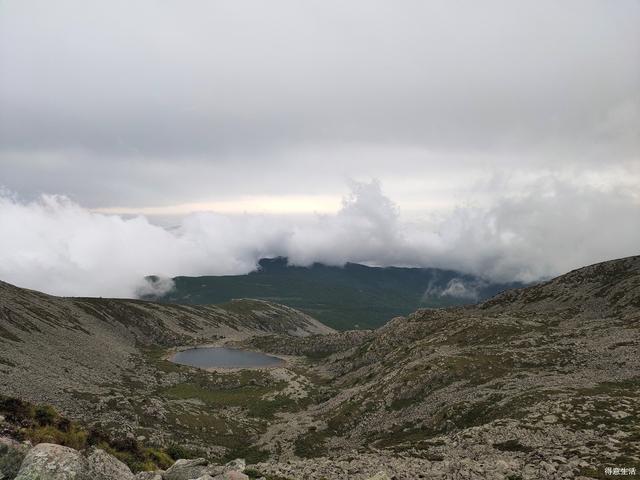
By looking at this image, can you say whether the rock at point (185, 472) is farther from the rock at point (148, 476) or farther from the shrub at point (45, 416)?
the shrub at point (45, 416)

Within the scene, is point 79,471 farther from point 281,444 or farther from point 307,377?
point 307,377

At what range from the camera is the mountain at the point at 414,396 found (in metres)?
37.8

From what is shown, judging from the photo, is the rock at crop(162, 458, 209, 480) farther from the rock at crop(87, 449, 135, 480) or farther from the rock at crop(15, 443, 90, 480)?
the rock at crop(15, 443, 90, 480)

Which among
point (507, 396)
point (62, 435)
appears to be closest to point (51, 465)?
point (62, 435)

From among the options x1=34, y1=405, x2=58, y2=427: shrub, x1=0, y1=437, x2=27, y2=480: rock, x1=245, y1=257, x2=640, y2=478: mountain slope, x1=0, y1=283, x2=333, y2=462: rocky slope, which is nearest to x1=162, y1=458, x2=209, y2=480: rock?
x1=0, y1=437, x2=27, y2=480: rock

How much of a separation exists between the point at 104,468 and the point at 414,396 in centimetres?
6594

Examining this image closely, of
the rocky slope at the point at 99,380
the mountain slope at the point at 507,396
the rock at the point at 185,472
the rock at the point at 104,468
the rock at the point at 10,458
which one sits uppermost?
the rock at the point at 10,458

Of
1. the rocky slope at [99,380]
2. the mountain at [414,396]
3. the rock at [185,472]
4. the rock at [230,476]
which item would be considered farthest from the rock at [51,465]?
the rocky slope at [99,380]

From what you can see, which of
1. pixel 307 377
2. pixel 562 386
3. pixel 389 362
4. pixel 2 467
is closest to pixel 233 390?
pixel 307 377

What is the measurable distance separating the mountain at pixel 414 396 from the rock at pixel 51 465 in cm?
724

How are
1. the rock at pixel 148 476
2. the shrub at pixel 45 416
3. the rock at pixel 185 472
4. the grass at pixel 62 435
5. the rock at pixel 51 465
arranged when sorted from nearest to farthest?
the rock at pixel 51 465 → the rock at pixel 148 476 → the rock at pixel 185 472 → the grass at pixel 62 435 → the shrub at pixel 45 416

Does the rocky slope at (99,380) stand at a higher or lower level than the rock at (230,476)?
lower

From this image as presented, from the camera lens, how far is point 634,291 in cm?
12219

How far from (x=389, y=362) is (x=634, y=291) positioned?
82.1 meters
